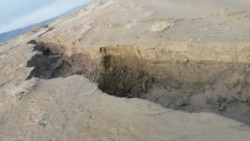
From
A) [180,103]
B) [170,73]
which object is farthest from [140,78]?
[180,103]

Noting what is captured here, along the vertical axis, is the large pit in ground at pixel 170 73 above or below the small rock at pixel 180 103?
above

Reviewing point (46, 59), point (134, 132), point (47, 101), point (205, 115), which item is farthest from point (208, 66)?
point (46, 59)

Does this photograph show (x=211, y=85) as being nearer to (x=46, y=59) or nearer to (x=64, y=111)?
(x=64, y=111)

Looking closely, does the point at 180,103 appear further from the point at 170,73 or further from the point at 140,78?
the point at 140,78

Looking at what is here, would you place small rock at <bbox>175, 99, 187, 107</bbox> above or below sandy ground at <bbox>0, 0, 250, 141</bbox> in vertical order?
below

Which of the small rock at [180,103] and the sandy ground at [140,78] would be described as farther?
the small rock at [180,103]

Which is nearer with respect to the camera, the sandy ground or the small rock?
the sandy ground
